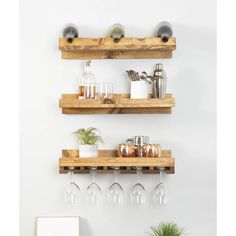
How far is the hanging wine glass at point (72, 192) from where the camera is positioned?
4590 mm

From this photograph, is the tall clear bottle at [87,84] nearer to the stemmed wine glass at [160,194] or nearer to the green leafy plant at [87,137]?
the green leafy plant at [87,137]

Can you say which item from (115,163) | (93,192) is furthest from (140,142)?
(93,192)

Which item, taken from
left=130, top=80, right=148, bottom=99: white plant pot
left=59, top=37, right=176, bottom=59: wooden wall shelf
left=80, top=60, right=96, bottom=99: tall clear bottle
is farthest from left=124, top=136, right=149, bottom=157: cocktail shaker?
left=59, top=37, right=176, bottom=59: wooden wall shelf

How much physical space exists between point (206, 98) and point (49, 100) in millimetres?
941

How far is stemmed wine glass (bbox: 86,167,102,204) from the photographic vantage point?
15.1ft

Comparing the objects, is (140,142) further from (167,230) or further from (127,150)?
(167,230)

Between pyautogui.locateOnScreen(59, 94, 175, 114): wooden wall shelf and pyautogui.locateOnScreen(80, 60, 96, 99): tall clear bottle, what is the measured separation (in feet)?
0.21

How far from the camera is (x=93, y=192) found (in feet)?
15.1

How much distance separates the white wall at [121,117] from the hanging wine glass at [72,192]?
4 centimetres

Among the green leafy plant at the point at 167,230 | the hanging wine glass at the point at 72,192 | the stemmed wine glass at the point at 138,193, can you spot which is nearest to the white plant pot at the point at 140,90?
Answer: the stemmed wine glass at the point at 138,193

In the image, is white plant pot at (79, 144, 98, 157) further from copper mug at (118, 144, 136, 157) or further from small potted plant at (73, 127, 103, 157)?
copper mug at (118, 144, 136, 157)

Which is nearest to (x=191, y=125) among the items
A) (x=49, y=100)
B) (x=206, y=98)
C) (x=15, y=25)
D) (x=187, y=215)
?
(x=206, y=98)

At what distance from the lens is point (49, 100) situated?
4699mm

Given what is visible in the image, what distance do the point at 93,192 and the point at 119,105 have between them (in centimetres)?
55
